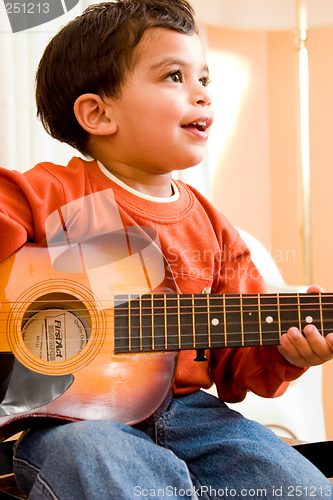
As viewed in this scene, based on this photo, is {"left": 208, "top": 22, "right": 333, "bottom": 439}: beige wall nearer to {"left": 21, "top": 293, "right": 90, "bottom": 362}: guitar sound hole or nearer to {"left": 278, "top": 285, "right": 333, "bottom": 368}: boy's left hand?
{"left": 278, "top": 285, "right": 333, "bottom": 368}: boy's left hand

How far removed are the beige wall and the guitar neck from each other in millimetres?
1411

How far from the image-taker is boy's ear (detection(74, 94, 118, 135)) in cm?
90

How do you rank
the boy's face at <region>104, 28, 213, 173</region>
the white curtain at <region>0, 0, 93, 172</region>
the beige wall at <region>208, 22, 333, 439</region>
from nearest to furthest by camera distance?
the boy's face at <region>104, 28, 213, 173</region> < the white curtain at <region>0, 0, 93, 172</region> < the beige wall at <region>208, 22, 333, 439</region>

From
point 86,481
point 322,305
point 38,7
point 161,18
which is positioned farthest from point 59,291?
point 38,7

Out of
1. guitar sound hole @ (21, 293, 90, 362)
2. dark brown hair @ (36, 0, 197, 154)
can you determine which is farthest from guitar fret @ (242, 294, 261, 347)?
dark brown hair @ (36, 0, 197, 154)

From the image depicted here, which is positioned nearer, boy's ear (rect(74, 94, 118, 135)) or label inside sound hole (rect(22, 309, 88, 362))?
label inside sound hole (rect(22, 309, 88, 362))

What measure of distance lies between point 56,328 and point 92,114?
42cm

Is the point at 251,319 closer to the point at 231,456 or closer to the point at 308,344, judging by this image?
the point at 308,344

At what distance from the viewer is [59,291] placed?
70 cm

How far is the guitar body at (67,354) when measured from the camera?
65 cm

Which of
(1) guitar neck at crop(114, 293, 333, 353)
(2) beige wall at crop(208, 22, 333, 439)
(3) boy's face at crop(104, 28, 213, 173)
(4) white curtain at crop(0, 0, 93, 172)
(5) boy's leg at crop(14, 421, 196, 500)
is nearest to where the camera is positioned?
(5) boy's leg at crop(14, 421, 196, 500)

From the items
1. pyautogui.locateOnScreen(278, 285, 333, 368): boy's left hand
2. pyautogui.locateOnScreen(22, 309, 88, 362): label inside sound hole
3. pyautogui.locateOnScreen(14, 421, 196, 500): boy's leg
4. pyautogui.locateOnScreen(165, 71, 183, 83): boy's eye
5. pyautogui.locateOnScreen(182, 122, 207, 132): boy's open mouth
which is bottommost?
pyautogui.locateOnScreen(14, 421, 196, 500): boy's leg

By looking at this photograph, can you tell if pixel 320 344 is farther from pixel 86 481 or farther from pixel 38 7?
pixel 38 7

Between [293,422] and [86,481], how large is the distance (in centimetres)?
83
